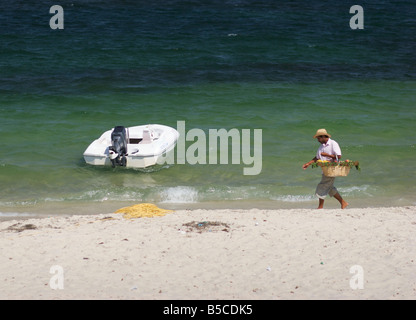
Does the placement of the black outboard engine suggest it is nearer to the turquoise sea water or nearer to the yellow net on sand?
the turquoise sea water

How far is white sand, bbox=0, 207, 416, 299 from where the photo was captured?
7.95 m

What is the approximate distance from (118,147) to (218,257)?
20.2 feet

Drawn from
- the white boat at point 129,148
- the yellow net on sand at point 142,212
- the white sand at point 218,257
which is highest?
the white boat at point 129,148

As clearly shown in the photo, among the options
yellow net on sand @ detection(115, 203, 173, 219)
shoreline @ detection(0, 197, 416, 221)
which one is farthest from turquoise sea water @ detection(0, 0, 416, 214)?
yellow net on sand @ detection(115, 203, 173, 219)

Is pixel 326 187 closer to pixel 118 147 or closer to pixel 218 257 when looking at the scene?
pixel 218 257

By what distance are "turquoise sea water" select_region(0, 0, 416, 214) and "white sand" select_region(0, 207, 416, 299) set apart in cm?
275

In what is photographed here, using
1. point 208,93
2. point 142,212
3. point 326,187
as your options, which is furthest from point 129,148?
point 208,93

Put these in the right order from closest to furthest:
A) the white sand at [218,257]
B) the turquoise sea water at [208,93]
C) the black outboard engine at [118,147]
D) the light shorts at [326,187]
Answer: the white sand at [218,257] < the light shorts at [326,187] < the turquoise sea water at [208,93] < the black outboard engine at [118,147]

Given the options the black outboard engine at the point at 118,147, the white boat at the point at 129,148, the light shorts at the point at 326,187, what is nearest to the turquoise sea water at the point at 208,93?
the white boat at the point at 129,148

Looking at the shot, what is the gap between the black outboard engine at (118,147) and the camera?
14.4 meters

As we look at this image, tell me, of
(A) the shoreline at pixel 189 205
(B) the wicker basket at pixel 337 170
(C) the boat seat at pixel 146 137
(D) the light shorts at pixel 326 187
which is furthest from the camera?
(C) the boat seat at pixel 146 137

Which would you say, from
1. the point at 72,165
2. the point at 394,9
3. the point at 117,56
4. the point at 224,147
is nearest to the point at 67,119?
the point at 72,165

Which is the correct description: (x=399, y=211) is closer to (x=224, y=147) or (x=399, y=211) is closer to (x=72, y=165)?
(x=224, y=147)

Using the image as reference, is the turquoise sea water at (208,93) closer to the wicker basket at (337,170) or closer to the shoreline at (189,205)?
the shoreline at (189,205)
